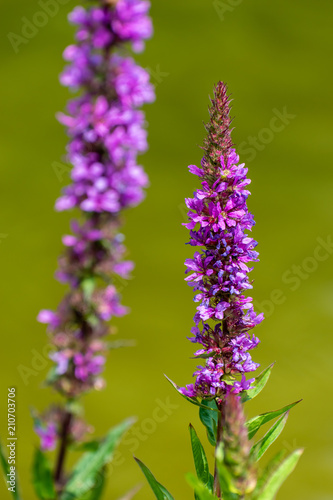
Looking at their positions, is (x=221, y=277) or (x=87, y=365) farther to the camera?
(x=221, y=277)

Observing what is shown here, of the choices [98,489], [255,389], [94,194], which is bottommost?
[98,489]

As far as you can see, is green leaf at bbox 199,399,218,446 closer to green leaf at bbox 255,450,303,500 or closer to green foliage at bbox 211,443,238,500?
green leaf at bbox 255,450,303,500

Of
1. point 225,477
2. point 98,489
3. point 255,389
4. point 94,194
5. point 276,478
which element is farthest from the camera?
point 255,389

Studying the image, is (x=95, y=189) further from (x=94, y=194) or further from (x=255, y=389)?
(x=255, y=389)

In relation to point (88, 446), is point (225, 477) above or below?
below

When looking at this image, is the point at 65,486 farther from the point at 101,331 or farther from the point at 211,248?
the point at 211,248

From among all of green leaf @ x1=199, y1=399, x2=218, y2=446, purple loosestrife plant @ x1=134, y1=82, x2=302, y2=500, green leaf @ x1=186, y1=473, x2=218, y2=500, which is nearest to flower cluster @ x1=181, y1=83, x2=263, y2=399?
purple loosestrife plant @ x1=134, y1=82, x2=302, y2=500

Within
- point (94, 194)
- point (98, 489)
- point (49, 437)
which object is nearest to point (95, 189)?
point (94, 194)
